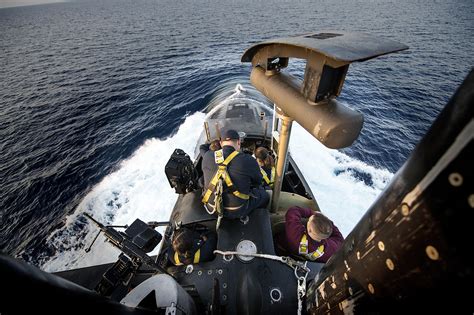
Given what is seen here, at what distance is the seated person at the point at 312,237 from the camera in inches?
131

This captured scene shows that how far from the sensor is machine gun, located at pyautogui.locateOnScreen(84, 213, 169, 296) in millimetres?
2473

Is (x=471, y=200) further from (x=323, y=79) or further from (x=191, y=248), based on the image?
(x=191, y=248)

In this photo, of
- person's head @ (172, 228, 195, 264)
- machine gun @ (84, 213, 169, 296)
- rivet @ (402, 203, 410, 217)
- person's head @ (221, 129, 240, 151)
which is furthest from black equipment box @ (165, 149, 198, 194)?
rivet @ (402, 203, 410, 217)

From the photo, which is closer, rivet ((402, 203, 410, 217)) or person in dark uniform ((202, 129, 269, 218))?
rivet ((402, 203, 410, 217))

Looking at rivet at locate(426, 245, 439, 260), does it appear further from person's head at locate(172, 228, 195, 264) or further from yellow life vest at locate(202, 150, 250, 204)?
person's head at locate(172, 228, 195, 264)

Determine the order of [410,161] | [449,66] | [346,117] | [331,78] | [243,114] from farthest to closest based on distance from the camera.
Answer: [449,66], [243,114], [331,78], [346,117], [410,161]

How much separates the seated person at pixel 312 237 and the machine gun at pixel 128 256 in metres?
2.08

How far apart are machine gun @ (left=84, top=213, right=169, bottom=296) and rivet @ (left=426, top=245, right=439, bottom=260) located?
8.92 feet

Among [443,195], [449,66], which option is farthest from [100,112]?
[449,66]

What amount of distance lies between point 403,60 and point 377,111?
487 inches

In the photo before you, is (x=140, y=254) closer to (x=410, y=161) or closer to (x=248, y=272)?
(x=248, y=272)

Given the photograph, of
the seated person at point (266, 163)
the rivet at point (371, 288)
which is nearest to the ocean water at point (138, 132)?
the seated person at point (266, 163)

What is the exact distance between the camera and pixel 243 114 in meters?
9.12

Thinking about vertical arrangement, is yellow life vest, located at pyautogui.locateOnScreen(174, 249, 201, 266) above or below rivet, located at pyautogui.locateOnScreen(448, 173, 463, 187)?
below
